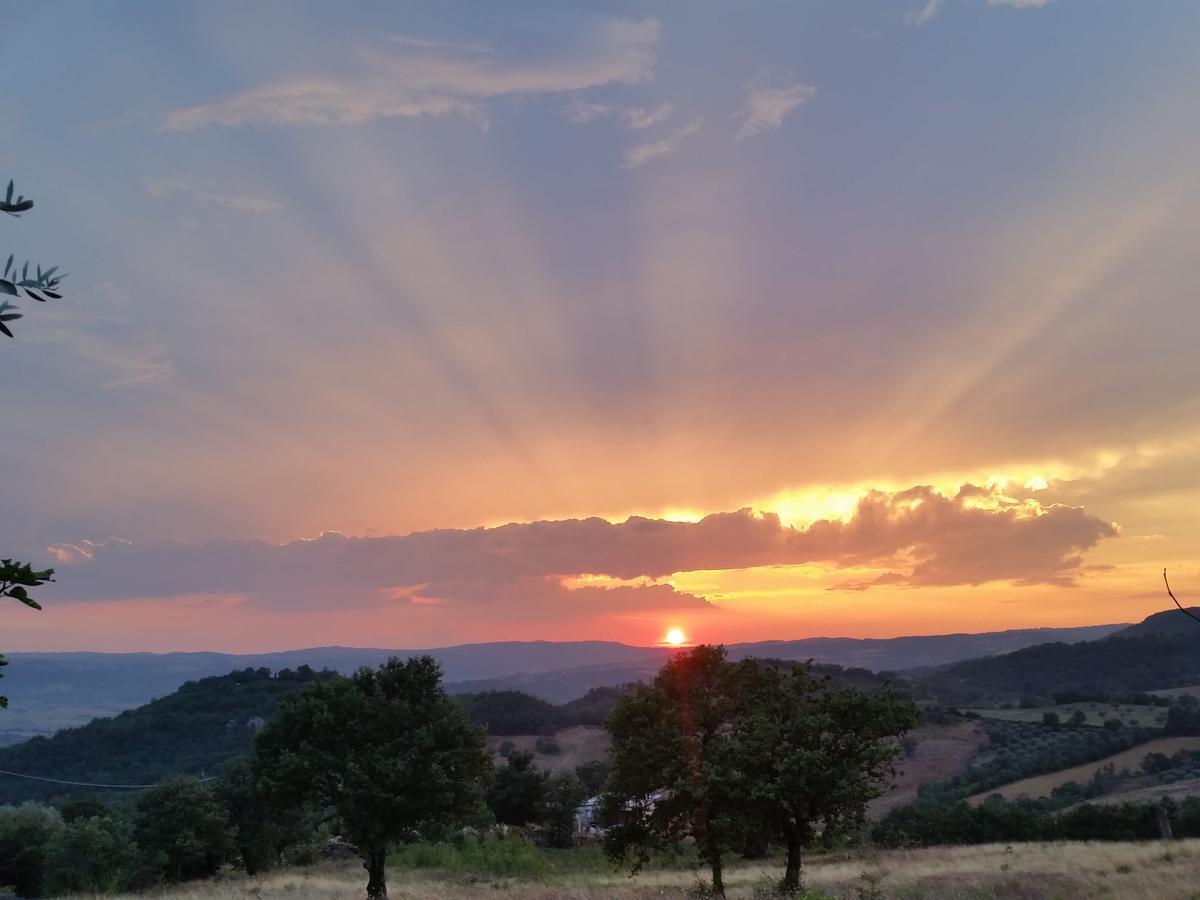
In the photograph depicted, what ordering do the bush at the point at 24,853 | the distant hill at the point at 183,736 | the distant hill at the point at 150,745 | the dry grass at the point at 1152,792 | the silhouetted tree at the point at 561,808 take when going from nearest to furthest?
the bush at the point at 24,853
the dry grass at the point at 1152,792
the silhouetted tree at the point at 561,808
the distant hill at the point at 150,745
the distant hill at the point at 183,736

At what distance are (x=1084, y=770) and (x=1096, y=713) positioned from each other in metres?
44.0

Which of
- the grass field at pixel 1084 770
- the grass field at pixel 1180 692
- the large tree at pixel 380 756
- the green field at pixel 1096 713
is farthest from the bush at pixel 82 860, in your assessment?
the grass field at pixel 1180 692

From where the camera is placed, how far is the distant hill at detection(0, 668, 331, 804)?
114562 millimetres

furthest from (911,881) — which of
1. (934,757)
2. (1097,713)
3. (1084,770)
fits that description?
(1097,713)

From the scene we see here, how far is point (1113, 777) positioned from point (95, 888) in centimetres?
8920

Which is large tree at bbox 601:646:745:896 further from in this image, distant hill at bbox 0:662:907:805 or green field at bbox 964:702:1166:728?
green field at bbox 964:702:1166:728

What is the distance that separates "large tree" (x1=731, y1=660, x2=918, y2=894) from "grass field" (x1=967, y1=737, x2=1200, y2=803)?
64.9 meters

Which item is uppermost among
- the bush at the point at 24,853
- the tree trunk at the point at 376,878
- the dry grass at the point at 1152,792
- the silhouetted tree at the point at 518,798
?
the tree trunk at the point at 376,878

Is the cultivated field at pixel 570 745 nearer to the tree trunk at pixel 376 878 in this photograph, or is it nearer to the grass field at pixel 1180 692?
the tree trunk at pixel 376 878

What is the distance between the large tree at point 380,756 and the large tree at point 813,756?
39.2 feet

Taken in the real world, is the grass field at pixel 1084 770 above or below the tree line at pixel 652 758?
below

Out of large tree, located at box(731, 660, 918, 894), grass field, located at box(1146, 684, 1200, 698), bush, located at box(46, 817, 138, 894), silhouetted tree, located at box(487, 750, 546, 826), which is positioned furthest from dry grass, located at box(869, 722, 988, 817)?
bush, located at box(46, 817, 138, 894)

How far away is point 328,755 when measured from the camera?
110 feet

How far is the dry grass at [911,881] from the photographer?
28.6 m
